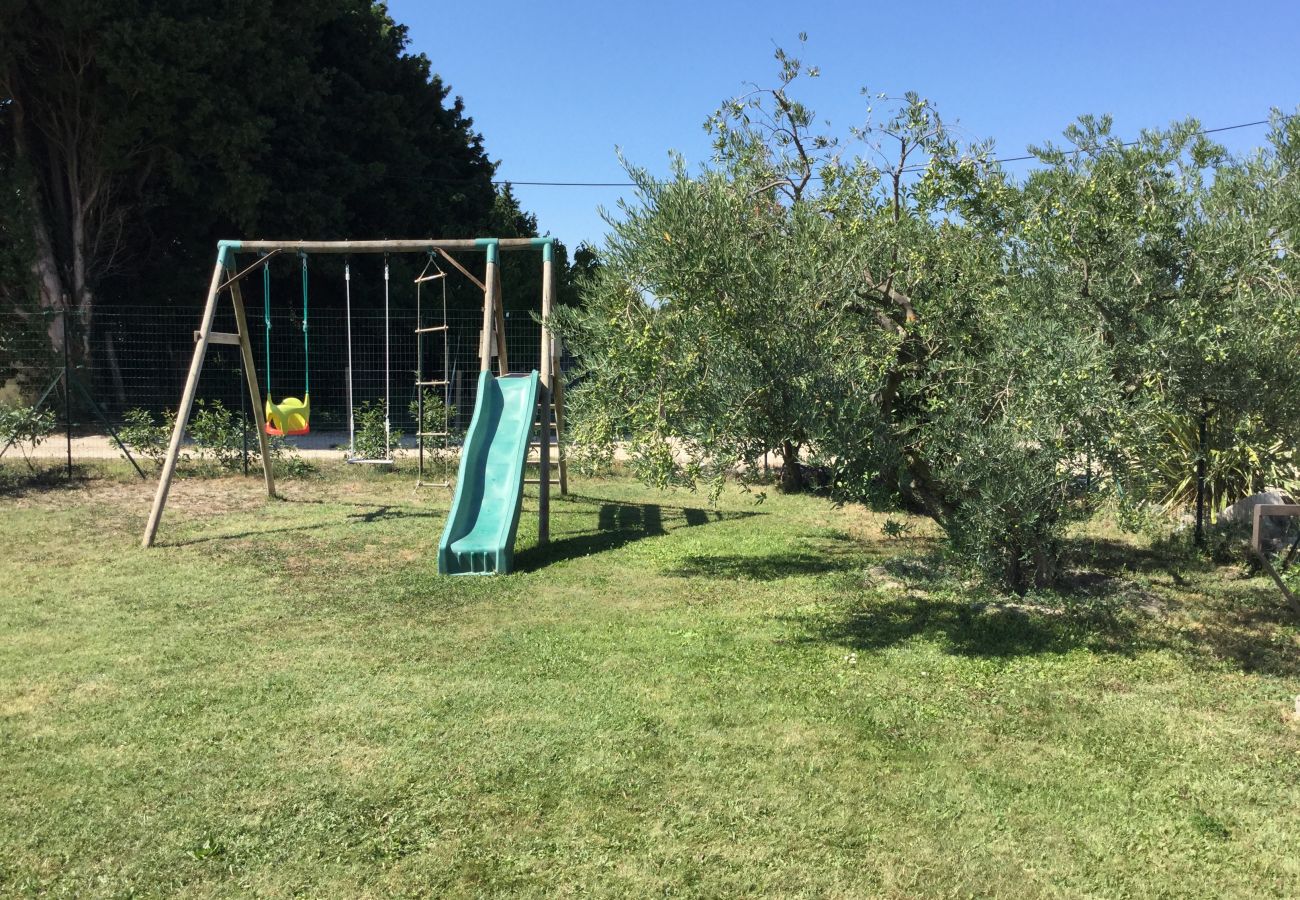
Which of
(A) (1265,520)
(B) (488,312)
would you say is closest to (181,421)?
(B) (488,312)

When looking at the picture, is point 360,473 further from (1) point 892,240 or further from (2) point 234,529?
(1) point 892,240

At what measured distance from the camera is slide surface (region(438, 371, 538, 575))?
22.9 ft

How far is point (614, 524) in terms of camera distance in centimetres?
923

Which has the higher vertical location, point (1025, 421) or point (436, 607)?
point (1025, 421)

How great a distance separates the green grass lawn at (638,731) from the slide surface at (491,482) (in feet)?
0.89

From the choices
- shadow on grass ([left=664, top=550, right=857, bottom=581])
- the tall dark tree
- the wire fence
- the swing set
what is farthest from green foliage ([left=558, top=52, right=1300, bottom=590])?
the tall dark tree

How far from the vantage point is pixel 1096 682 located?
4.73m

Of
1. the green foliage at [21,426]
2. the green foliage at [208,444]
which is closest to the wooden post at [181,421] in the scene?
the green foliage at [208,444]

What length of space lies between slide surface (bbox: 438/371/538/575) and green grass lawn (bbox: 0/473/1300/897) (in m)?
0.27

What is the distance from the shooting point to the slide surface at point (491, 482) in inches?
275

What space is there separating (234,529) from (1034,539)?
646 cm

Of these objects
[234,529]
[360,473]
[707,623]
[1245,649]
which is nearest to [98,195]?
[360,473]

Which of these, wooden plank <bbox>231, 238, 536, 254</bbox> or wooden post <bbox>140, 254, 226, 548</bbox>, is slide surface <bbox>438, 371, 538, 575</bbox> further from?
wooden post <bbox>140, 254, 226, 548</bbox>

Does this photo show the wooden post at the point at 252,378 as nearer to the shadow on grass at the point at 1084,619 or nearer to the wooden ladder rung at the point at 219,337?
the wooden ladder rung at the point at 219,337
